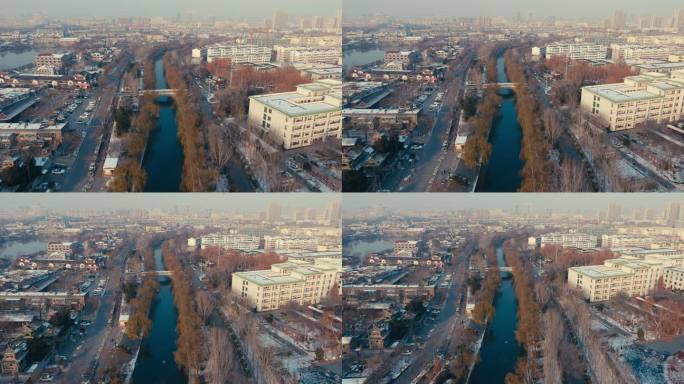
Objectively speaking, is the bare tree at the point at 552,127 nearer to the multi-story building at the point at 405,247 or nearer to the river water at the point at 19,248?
the multi-story building at the point at 405,247

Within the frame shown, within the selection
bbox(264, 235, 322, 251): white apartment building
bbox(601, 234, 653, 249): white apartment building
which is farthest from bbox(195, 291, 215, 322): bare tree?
bbox(601, 234, 653, 249): white apartment building

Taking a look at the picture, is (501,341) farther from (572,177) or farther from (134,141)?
(134,141)

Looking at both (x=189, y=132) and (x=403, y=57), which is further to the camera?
(x=403, y=57)

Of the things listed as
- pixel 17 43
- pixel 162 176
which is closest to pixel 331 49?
pixel 162 176

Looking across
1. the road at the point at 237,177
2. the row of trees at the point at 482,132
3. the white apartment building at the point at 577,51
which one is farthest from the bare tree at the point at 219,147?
the white apartment building at the point at 577,51

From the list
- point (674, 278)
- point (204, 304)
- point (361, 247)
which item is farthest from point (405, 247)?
point (674, 278)

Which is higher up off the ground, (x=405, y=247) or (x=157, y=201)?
(x=157, y=201)

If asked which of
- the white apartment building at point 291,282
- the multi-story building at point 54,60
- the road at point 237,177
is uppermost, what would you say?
the multi-story building at point 54,60
